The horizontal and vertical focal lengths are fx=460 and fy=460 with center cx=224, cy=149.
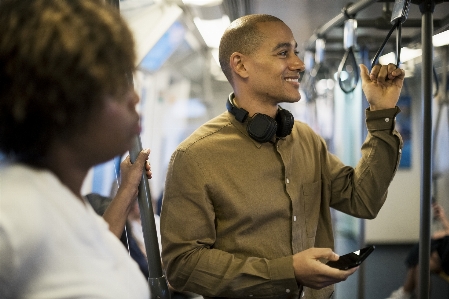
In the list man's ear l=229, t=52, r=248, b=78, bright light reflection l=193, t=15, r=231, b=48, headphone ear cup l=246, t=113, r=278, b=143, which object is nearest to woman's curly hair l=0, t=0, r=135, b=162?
headphone ear cup l=246, t=113, r=278, b=143

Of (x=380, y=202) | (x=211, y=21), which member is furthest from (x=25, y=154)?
(x=211, y=21)

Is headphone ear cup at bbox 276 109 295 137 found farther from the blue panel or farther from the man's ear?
the blue panel

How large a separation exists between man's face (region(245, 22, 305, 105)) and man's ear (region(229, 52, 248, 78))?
0.02m

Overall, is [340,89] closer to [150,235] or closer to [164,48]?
[164,48]

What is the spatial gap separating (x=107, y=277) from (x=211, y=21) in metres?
3.01

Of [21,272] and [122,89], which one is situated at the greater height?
[122,89]

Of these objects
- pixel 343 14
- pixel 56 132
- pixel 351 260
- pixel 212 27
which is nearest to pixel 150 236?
pixel 351 260

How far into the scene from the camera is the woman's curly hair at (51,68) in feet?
1.80

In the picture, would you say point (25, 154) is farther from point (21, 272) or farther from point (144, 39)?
point (144, 39)

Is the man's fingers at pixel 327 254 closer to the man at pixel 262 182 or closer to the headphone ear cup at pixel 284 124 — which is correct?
the man at pixel 262 182

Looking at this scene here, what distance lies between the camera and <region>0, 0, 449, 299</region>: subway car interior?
1.90m

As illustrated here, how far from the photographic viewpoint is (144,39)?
312 cm

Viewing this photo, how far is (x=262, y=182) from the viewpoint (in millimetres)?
1654

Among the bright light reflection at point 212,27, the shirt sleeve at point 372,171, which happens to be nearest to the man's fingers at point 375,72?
the shirt sleeve at point 372,171
